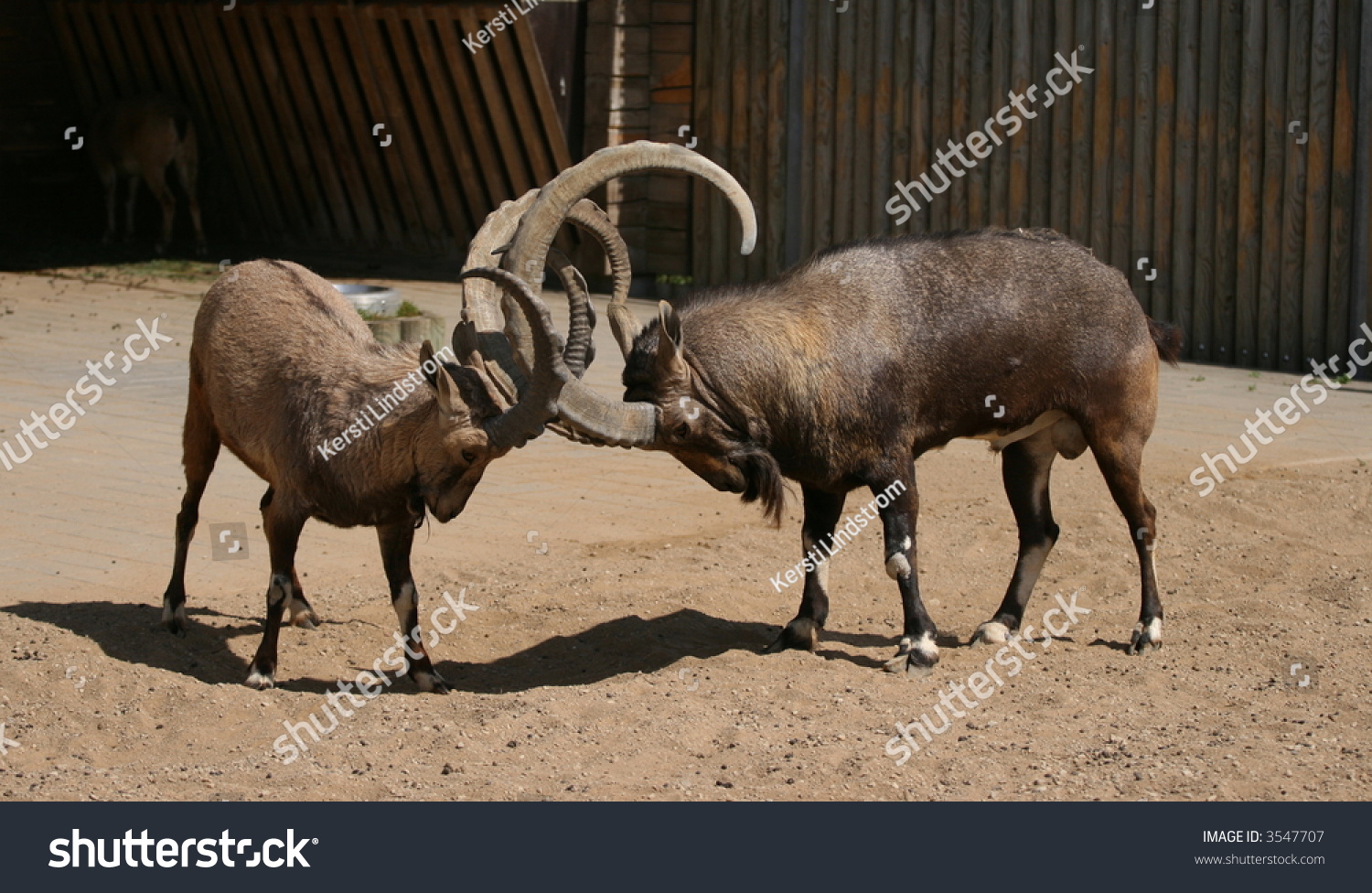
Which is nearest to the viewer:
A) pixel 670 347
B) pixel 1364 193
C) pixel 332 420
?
pixel 670 347

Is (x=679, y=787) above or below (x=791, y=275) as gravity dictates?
below

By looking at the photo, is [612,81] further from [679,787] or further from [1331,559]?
[679,787]

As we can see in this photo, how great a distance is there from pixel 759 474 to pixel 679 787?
177 cm

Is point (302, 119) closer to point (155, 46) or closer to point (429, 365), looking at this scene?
point (155, 46)

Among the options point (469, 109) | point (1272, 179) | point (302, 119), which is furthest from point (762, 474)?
point (302, 119)

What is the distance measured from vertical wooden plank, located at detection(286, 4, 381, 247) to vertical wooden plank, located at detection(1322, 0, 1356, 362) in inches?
440

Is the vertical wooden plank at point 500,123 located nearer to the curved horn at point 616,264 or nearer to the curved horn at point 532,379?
the curved horn at point 616,264

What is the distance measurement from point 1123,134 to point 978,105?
1.52 metres

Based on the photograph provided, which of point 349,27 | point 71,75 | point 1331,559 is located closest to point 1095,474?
point 1331,559

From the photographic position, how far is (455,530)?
30.8 feet

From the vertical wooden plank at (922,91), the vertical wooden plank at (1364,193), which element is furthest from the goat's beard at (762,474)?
the vertical wooden plank at (922,91)

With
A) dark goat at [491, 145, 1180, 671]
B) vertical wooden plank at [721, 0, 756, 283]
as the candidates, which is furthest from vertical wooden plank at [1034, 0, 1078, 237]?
dark goat at [491, 145, 1180, 671]

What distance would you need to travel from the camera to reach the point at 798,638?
7570mm

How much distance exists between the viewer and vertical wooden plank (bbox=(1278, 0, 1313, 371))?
13.5 m
